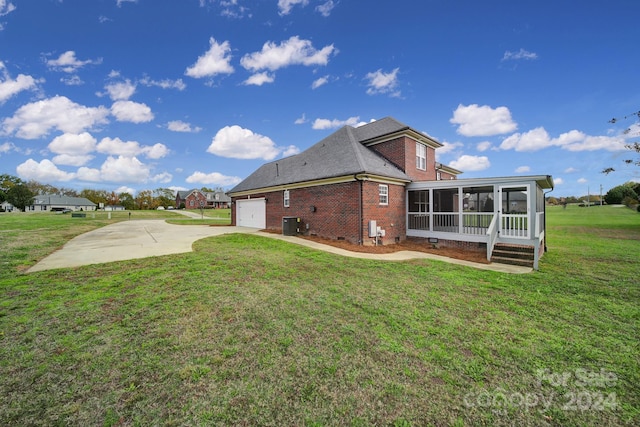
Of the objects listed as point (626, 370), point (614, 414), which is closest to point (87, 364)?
point (614, 414)

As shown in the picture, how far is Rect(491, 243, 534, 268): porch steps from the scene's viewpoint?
839 cm

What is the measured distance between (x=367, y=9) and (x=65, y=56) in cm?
1698

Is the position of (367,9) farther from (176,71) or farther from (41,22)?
(41,22)

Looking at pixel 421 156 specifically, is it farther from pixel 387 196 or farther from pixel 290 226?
pixel 290 226

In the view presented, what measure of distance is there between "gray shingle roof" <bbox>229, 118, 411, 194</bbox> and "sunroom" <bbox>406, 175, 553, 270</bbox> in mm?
2232

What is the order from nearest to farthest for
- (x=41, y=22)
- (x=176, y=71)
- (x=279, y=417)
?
1. (x=279, y=417)
2. (x=41, y=22)
3. (x=176, y=71)

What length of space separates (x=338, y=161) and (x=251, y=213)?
9.38m

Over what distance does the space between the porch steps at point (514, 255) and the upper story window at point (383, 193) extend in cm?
496

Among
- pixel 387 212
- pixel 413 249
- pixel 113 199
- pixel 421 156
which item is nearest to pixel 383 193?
pixel 387 212

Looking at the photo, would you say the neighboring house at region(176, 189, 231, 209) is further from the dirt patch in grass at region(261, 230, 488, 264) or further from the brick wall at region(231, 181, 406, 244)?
the dirt patch in grass at region(261, 230, 488, 264)

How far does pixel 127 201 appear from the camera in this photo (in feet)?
262

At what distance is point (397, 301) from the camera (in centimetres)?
495

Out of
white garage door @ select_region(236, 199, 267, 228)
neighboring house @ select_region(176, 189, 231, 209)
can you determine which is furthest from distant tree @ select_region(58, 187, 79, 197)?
white garage door @ select_region(236, 199, 267, 228)

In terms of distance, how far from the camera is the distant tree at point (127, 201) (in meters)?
78.4
